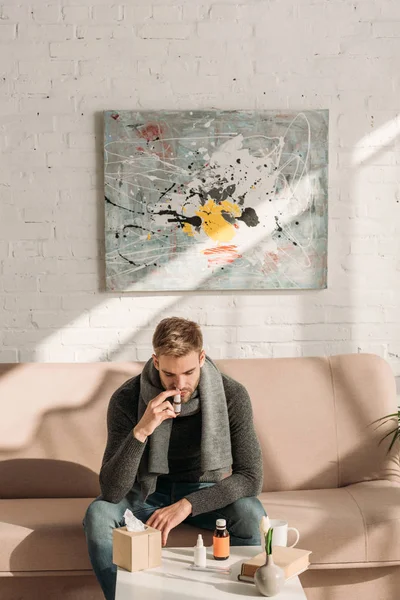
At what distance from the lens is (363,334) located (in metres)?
3.64

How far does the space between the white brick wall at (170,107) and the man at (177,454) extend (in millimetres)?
854

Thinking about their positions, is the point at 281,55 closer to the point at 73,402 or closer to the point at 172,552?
the point at 73,402

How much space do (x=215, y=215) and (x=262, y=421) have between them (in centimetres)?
95

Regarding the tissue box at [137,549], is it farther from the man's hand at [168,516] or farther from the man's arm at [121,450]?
the man's arm at [121,450]

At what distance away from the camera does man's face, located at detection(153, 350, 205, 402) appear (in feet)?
8.23

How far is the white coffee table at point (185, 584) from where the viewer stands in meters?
1.97

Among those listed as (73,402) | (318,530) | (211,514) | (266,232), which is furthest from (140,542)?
(266,232)

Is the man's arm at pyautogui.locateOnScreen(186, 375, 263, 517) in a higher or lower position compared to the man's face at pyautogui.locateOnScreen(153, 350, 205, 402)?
lower

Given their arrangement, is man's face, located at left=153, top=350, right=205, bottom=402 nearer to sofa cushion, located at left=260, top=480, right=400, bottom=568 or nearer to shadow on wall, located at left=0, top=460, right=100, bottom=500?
sofa cushion, located at left=260, top=480, right=400, bottom=568

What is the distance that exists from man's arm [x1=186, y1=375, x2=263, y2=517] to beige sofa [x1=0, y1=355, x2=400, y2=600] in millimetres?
219

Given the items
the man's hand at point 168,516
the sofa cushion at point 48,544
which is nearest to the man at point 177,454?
the man's hand at point 168,516

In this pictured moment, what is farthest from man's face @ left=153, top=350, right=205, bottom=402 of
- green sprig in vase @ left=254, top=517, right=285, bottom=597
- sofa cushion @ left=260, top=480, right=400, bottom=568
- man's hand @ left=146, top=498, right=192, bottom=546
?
green sprig in vase @ left=254, top=517, right=285, bottom=597

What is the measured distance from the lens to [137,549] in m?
2.11

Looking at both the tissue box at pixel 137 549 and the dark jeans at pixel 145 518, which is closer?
the tissue box at pixel 137 549
